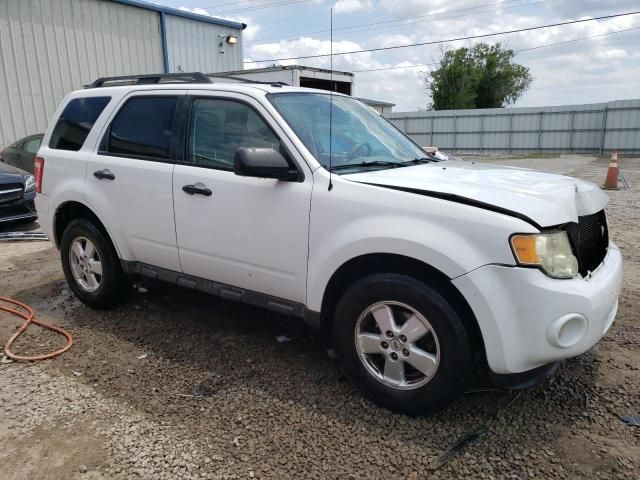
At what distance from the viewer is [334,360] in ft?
11.9

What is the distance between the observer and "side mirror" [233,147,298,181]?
2939 millimetres

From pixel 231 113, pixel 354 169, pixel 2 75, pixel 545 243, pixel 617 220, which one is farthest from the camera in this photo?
pixel 2 75

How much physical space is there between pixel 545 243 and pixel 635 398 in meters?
1.37

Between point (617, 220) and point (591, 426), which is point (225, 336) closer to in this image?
point (591, 426)

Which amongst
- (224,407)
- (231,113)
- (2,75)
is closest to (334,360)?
(224,407)

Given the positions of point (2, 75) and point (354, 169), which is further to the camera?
point (2, 75)

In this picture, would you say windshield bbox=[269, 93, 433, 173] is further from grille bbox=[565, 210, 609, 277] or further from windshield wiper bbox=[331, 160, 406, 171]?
grille bbox=[565, 210, 609, 277]

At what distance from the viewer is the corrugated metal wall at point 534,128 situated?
25.8 meters

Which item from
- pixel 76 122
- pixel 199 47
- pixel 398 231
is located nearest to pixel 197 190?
pixel 398 231

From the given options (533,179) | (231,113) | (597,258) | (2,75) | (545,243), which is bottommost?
(597,258)

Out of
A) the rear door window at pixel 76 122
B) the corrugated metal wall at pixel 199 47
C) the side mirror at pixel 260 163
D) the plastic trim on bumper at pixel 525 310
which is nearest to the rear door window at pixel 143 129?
the rear door window at pixel 76 122

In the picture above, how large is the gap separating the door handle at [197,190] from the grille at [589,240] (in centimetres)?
223

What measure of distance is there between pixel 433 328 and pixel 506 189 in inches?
33.6

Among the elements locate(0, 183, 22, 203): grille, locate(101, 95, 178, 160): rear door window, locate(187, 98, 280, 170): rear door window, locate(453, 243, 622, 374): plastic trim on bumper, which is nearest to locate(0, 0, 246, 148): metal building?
locate(0, 183, 22, 203): grille
